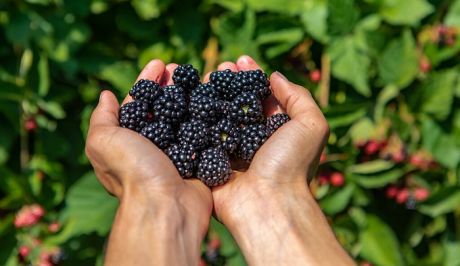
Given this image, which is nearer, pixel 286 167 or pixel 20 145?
pixel 286 167

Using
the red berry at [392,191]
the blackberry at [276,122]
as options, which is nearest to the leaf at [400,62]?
the red berry at [392,191]

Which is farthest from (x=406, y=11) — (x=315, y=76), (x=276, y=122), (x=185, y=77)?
(x=185, y=77)

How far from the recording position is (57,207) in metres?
3.13

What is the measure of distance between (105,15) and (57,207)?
821 mm

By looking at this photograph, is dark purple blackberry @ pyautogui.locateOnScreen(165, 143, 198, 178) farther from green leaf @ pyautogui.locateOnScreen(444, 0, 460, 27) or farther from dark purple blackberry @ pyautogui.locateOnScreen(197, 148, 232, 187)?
green leaf @ pyautogui.locateOnScreen(444, 0, 460, 27)

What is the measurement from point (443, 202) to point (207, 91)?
3.61ft

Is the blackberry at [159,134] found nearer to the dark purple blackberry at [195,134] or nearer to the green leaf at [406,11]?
the dark purple blackberry at [195,134]

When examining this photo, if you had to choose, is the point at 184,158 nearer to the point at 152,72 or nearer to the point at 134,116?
the point at 134,116

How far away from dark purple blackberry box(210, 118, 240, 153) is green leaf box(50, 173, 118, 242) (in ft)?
2.14

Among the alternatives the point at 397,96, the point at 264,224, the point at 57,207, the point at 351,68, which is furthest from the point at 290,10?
the point at 57,207

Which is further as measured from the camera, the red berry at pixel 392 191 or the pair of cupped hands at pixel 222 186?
the red berry at pixel 392 191

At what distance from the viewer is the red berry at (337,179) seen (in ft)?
9.71

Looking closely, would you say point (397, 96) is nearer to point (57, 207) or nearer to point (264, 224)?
point (264, 224)

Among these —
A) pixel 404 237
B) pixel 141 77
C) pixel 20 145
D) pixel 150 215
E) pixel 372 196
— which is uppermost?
pixel 141 77
